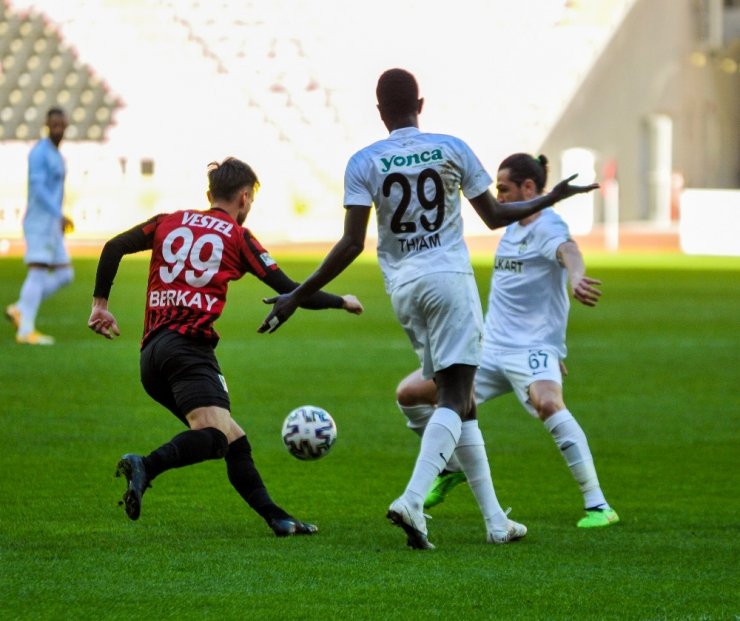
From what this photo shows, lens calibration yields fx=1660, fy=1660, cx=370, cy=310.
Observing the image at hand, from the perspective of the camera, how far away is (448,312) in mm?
6512

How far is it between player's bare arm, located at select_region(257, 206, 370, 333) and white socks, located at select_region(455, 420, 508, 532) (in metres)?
0.87

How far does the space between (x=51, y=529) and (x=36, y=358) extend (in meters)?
7.65

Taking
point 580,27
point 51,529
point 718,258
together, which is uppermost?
point 580,27

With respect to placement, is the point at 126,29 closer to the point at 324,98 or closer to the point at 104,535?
the point at 324,98

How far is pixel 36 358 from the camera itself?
14.4 m

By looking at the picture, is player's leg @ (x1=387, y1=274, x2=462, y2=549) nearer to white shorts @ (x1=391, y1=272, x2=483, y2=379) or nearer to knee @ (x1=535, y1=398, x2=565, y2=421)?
white shorts @ (x1=391, y1=272, x2=483, y2=379)

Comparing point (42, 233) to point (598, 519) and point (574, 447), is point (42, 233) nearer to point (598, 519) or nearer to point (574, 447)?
point (574, 447)

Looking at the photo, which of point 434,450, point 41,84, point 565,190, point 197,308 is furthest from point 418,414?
point 41,84

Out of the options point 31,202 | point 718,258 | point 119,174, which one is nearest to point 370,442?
point 31,202

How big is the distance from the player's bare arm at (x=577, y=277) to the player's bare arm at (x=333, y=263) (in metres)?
1.05

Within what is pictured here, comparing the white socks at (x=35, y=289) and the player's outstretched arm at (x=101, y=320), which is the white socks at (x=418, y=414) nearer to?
the player's outstretched arm at (x=101, y=320)

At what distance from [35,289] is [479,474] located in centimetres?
937

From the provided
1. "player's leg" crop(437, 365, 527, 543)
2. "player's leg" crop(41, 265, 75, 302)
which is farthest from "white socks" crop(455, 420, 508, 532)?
"player's leg" crop(41, 265, 75, 302)

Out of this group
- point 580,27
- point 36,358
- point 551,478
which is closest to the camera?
point 551,478
